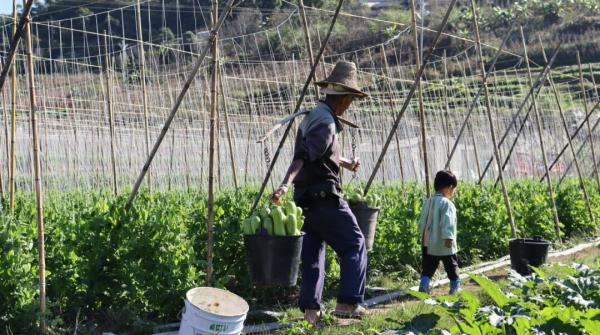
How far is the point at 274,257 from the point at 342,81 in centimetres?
117

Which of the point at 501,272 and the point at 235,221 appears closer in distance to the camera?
the point at 235,221

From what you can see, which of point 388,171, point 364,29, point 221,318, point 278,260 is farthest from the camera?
point 364,29

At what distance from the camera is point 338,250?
5.52 metres

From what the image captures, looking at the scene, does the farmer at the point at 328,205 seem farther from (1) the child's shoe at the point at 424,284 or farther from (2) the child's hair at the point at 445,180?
(2) the child's hair at the point at 445,180

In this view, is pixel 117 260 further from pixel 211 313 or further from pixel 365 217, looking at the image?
pixel 365 217

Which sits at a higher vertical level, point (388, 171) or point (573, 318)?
point (573, 318)

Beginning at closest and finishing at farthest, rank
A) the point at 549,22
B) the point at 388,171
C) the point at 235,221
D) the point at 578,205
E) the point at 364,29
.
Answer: the point at 235,221, the point at 578,205, the point at 388,171, the point at 364,29, the point at 549,22

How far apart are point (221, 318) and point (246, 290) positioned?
7.16 feet

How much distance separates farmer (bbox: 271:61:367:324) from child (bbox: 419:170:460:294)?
1.48 metres

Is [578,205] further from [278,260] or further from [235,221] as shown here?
[278,260]

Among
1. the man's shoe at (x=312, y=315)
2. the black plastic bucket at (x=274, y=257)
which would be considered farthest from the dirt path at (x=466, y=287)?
the black plastic bucket at (x=274, y=257)

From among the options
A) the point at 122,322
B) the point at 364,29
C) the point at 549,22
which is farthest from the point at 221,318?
the point at 549,22

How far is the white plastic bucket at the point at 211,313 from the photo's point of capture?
427 cm

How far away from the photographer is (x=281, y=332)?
213 inches
